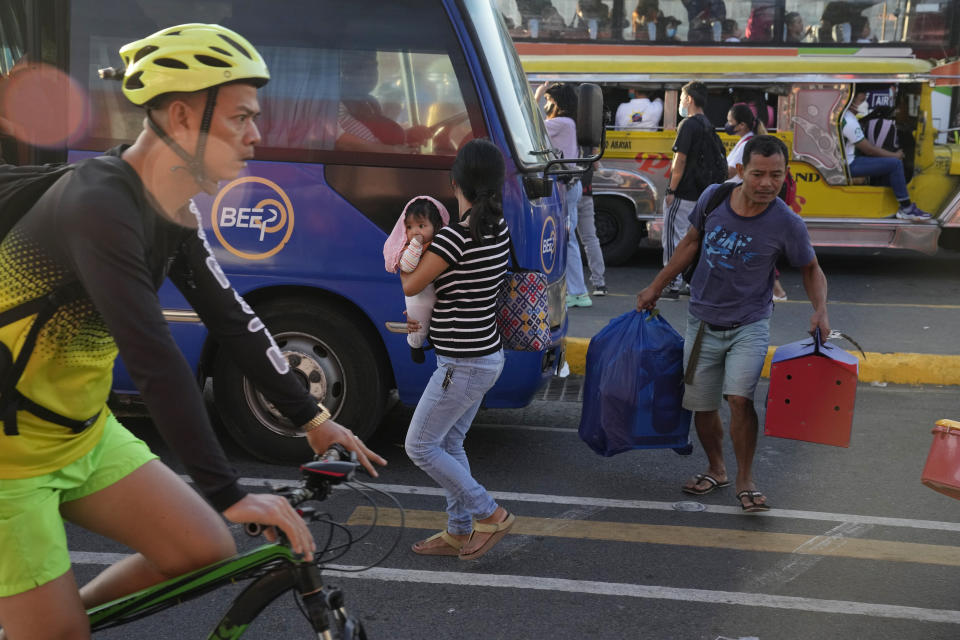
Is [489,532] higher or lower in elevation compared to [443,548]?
higher

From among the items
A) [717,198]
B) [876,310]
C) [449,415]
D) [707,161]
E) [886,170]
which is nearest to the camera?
[449,415]

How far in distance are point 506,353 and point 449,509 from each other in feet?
3.67

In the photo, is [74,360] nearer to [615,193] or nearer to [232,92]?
[232,92]

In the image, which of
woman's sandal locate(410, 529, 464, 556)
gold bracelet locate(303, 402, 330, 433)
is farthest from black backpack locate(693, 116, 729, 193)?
gold bracelet locate(303, 402, 330, 433)

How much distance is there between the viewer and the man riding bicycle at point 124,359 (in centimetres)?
195

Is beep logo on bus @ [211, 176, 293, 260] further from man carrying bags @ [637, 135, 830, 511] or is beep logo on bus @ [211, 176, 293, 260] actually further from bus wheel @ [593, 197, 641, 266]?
bus wheel @ [593, 197, 641, 266]

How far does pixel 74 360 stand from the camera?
2143mm

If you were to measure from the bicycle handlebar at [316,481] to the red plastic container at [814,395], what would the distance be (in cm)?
295

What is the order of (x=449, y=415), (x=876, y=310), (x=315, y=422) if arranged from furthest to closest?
(x=876, y=310)
(x=449, y=415)
(x=315, y=422)

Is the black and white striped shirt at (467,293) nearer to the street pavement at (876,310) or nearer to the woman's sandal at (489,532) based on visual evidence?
the woman's sandal at (489,532)

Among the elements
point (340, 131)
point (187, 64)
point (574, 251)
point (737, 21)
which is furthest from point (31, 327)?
point (737, 21)

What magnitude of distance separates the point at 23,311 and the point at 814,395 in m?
3.52

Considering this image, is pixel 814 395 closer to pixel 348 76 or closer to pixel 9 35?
pixel 348 76

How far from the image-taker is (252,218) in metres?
5.16
